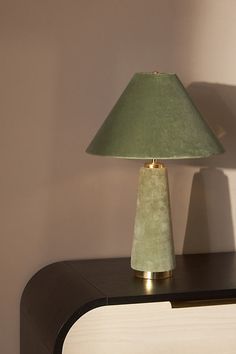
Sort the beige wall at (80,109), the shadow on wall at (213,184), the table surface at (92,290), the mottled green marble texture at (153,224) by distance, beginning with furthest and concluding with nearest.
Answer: the shadow on wall at (213,184), the beige wall at (80,109), the mottled green marble texture at (153,224), the table surface at (92,290)

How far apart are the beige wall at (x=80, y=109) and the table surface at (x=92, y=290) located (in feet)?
0.22

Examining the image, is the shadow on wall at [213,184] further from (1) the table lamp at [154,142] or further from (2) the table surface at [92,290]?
(1) the table lamp at [154,142]

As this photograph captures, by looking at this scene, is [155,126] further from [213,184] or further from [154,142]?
[213,184]

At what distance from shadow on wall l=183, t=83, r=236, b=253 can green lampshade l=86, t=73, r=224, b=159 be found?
330 mm

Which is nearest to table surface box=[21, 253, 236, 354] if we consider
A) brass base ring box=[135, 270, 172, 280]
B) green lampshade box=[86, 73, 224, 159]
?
brass base ring box=[135, 270, 172, 280]

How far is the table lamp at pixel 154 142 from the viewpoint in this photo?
1543 mm

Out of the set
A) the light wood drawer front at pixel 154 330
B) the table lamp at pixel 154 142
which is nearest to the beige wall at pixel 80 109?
the table lamp at pixel 154 142

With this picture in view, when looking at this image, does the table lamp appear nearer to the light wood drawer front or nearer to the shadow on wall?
the light wood drawer front

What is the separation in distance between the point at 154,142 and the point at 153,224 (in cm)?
19

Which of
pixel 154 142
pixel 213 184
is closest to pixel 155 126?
pixel 154 142

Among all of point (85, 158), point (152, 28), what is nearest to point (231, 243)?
point (85, 158)

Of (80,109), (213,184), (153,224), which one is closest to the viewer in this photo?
(153,224)

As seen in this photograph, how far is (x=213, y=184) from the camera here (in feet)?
6.44

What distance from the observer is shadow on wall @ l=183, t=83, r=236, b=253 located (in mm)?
1938
